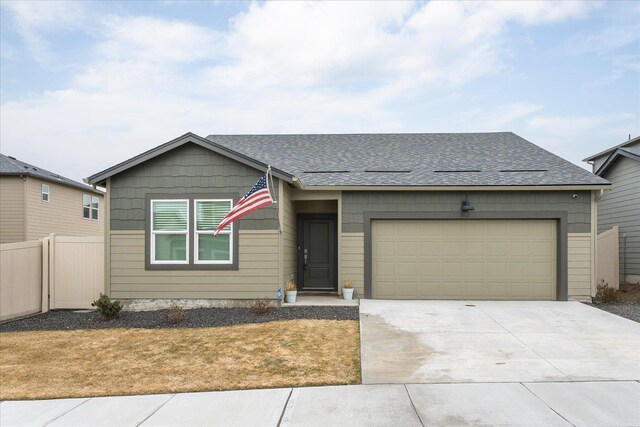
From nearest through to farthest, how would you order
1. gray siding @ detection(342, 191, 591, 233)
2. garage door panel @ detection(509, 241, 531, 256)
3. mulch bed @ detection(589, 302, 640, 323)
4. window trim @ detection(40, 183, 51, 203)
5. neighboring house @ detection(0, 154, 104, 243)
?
mulch bed @ detection(589, 302, 640, 323)
gray siding @ detection(342, 191, 591, 233)
garage door panel @ detection(509, 241, 531, 256)
neighboring house @ detection(0, 154, 104, 243)
window trim @ detection(40, 183, 51, 203)

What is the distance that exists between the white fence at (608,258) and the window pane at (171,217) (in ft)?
35.5

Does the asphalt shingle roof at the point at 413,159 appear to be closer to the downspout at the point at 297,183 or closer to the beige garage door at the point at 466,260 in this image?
the downspout at the point at 297,183

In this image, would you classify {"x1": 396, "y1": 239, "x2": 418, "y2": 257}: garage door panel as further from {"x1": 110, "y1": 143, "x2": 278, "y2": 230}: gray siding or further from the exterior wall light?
{"x1": 110, "y1": 143, "x2": 278, "y2": 230}: gray siding

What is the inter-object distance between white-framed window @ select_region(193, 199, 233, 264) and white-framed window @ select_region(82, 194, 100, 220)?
15.1 meters

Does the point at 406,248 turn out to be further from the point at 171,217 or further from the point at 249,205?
the point at 171,217

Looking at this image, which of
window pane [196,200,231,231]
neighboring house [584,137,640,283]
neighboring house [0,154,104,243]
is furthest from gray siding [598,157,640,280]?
neighboring house [0,154,104,243]

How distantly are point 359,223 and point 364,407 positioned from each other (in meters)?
7.39

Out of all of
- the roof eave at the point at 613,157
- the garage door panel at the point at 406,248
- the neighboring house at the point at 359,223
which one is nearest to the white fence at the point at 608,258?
the neighboring house at the point at 359,223

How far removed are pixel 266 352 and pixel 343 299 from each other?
4.83 m

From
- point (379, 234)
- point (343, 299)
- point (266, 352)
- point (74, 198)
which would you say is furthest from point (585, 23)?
point (74, 198)

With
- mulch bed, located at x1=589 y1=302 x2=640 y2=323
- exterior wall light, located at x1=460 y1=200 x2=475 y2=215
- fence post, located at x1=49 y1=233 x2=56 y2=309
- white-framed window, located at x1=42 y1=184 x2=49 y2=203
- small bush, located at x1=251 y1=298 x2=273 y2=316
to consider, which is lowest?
mulch bed, located at x1=589 y1=302 x2=640 y2=323

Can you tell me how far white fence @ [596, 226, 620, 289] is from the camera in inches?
496

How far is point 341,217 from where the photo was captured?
12.0m

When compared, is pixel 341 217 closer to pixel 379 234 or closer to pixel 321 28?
pixel 379 234
